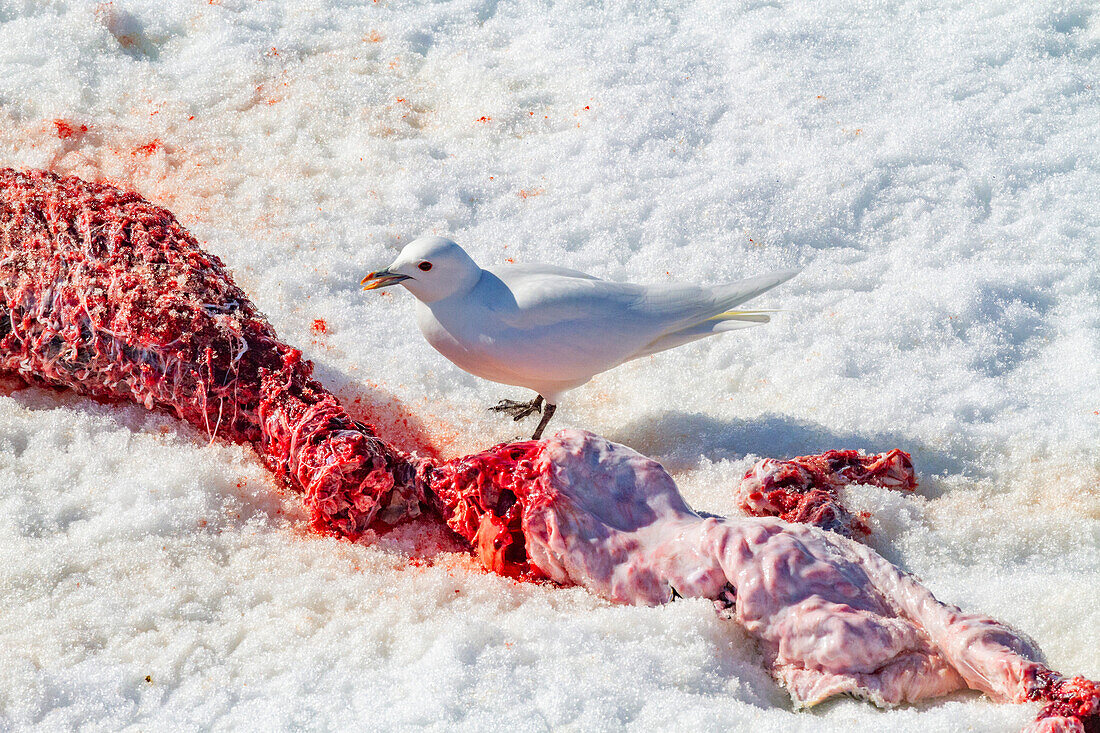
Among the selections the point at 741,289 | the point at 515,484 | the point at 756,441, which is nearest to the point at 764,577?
the point at 515,484

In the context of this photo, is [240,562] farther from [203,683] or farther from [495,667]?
[495,667]

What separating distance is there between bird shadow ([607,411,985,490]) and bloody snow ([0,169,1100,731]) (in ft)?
0.90

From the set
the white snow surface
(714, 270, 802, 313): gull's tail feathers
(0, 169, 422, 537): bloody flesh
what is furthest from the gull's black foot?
(714, 270, 802, 313): gull's tail feathers

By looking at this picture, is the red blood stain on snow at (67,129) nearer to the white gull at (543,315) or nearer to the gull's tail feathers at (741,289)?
the white gull at (543,315)

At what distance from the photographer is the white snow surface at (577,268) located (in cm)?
268

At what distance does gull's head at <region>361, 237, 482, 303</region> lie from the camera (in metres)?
3.72

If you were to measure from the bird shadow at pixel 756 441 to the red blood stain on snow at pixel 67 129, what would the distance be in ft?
11.5

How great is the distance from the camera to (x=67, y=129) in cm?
542

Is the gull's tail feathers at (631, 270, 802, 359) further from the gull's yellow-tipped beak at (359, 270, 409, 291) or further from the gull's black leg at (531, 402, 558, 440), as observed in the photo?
the gull's yellow-tipped beak at (359, 270, 409, 291)

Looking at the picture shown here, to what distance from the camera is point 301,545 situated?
10.6ft

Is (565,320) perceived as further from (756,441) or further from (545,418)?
(756,441)

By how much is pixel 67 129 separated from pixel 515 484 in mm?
3742

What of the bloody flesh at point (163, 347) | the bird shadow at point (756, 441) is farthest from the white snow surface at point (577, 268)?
the bloody flesh at point (163, 347)

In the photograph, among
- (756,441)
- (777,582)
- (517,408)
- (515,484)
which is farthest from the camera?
(517,408)
